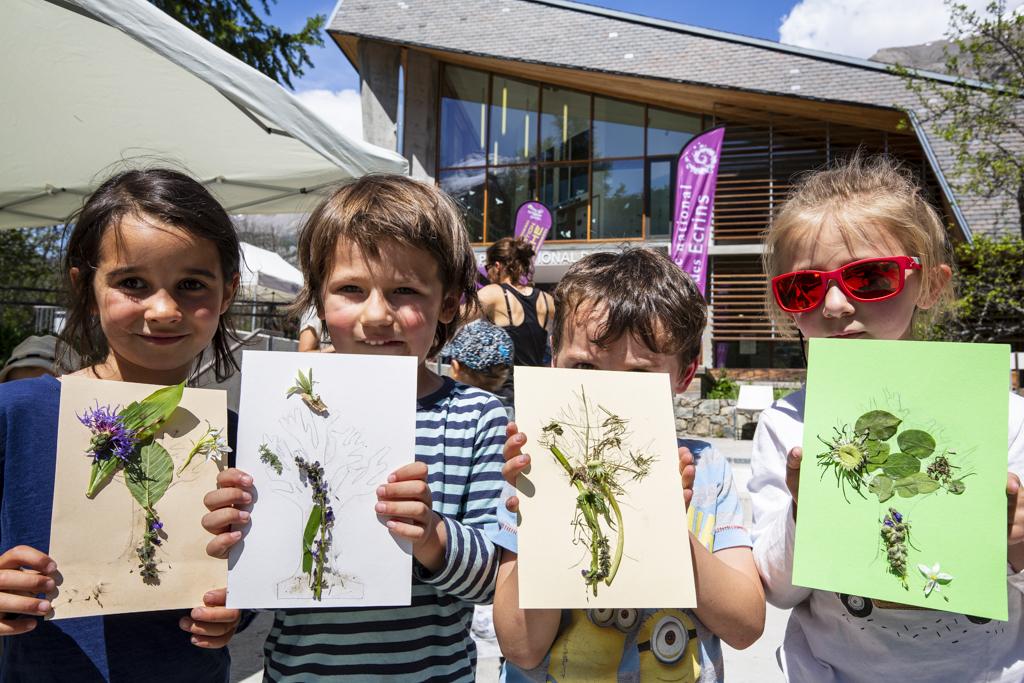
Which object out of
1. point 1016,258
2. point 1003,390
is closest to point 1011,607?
point 1003,390

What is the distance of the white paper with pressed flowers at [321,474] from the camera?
1.04 m

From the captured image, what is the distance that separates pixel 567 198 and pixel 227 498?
1519 centimetres

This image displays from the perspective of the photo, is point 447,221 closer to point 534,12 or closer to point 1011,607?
point 1011,607

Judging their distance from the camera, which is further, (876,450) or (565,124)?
(565,124)

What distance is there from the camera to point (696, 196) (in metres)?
9.80

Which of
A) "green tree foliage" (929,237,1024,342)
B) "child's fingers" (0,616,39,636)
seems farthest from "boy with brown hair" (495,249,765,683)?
"green tree foliage" (929,237,1024,342)

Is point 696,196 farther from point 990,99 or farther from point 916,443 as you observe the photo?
point 916,443

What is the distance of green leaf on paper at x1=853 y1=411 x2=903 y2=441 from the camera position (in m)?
1.08

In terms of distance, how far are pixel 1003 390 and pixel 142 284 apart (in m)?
1.58

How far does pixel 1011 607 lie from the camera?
3.93 feet

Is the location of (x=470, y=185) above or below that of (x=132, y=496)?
above

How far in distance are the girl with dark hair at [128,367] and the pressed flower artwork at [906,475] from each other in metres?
1.02

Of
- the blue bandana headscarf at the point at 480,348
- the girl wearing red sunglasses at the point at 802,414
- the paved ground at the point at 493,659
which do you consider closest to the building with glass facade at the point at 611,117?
the blue bandana headscarf at the point at 480,348

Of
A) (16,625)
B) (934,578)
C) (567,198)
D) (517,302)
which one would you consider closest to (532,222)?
(517,302)
